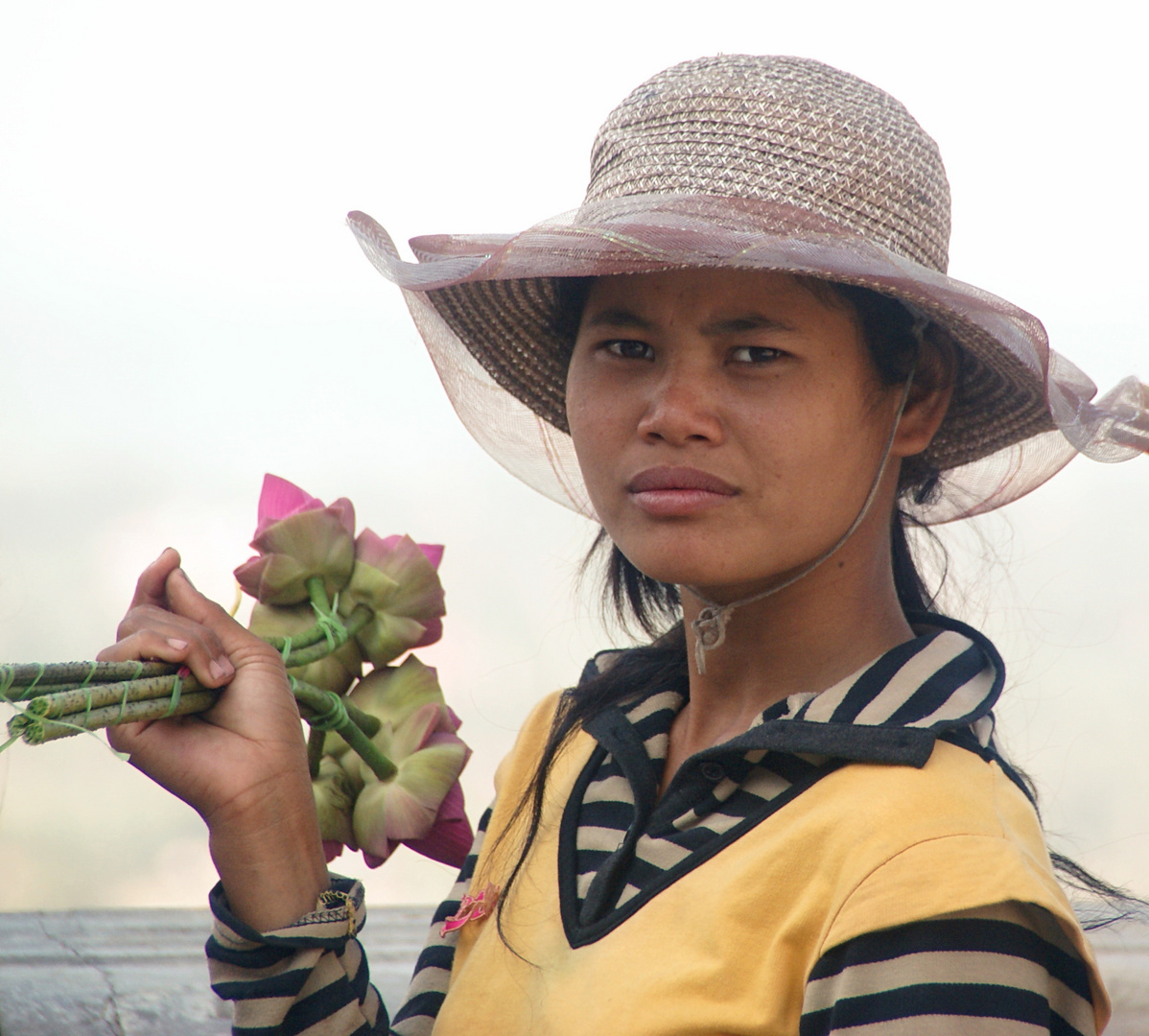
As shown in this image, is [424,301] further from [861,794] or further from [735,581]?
[861,794]

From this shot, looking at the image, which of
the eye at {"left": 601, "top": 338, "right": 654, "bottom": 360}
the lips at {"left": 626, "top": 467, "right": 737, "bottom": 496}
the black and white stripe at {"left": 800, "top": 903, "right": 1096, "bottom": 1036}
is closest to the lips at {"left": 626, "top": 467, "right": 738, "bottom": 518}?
the lips at {"left": 626, "top": 467, "right": 737, "bottom": 496}

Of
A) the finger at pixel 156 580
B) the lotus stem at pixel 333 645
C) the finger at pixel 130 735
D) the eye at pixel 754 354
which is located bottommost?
the finger at pixel 130 735

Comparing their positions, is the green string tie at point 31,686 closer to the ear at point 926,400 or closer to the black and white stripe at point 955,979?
the black and white stripe at point 955,979

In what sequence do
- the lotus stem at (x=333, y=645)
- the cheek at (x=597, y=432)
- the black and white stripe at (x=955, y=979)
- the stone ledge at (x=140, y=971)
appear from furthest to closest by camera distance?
the stone ledge at (x=140, y=971) → the lotus stem at (x=333, y=645) → the cheek at (x=597, y=432) → the black and white stripe at (x=955, y=979)

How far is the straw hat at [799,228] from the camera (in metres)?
0.82

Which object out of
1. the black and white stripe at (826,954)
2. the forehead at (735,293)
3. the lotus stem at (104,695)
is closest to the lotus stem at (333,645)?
the lotus stem at (104,695)

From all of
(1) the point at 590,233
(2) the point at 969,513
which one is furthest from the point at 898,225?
(2) the point at 969,513

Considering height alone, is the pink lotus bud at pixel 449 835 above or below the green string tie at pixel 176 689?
below

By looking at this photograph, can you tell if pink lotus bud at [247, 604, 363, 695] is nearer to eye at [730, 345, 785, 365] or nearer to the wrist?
the wrist

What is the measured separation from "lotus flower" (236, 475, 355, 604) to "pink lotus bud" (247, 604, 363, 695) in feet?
0.04

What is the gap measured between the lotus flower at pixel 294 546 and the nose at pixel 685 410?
1.15 feet

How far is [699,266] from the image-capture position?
816 mm

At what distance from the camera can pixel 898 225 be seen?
88 cm

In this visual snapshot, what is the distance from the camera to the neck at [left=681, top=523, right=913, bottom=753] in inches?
37.7
